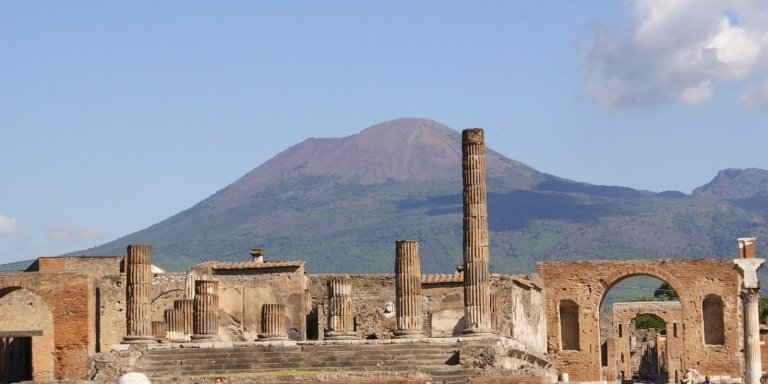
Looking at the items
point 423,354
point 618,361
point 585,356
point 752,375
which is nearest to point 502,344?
point 423,354

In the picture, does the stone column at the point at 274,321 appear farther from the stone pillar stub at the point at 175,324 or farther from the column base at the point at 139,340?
the column base at the point at 139,340

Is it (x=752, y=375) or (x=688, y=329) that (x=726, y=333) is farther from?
(x=752, y=375)

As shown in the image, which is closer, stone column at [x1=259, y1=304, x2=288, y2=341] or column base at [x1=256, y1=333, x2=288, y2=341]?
column base at [x1=256, y1=333, x2=288, y2=341]

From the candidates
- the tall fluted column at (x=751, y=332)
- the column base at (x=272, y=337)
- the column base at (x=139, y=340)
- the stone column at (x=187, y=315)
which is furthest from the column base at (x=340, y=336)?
the tall fluted column at (x=751, y=332)

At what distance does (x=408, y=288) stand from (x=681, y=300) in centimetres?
1869

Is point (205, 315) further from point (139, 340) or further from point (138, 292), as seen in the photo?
point (139, 340)

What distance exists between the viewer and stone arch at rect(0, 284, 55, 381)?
170ft

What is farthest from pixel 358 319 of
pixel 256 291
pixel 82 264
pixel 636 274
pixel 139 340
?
pixel 636 274

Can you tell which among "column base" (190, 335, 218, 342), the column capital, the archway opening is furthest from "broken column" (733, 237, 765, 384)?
the archway opening

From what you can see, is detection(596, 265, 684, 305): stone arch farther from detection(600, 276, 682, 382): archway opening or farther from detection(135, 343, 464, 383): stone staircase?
detection(135, 343, 464, 383): stone staircase

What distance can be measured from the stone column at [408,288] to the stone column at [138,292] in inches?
246

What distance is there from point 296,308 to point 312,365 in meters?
13.2

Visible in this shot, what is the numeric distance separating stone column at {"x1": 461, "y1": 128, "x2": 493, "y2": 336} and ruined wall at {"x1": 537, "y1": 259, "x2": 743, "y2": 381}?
1687 centimetres

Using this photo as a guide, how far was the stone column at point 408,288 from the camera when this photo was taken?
149ft
